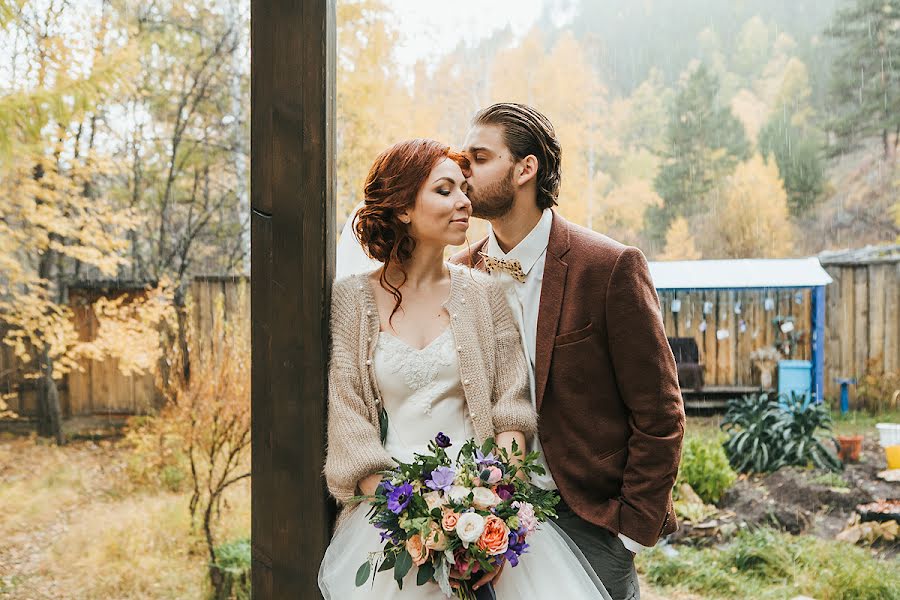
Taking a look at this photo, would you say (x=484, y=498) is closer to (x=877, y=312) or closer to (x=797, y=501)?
(x=797, y=501)

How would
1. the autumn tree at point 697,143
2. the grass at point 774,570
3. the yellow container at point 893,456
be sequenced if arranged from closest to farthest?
1. the grass at point 774,570
2. the yellow container at point 893,456
3. the autumn tree at point 697,143

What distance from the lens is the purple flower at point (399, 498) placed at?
4.75ft

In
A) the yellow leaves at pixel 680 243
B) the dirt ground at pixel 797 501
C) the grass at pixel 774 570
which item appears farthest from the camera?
the yellow leaves at pixel 680 243

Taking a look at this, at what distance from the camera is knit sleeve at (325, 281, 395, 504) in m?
1.60

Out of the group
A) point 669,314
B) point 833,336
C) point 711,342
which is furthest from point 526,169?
point 833,336

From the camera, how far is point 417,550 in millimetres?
1443

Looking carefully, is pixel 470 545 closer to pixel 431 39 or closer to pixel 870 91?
pixel 431 39

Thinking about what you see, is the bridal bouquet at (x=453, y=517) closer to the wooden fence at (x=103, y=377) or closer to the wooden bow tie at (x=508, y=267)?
the wooden bow tie at (x=508, y=267)

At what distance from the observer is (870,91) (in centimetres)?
815

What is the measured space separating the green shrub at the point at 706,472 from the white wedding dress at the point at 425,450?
3706 mm

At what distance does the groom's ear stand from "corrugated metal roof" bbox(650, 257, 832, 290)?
13.1ft

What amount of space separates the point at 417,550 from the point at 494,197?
0.89 meters

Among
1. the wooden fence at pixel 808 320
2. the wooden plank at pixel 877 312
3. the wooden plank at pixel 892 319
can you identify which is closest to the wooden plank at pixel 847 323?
the wooden fence at pixel 808 320

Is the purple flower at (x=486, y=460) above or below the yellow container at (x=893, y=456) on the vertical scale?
above
